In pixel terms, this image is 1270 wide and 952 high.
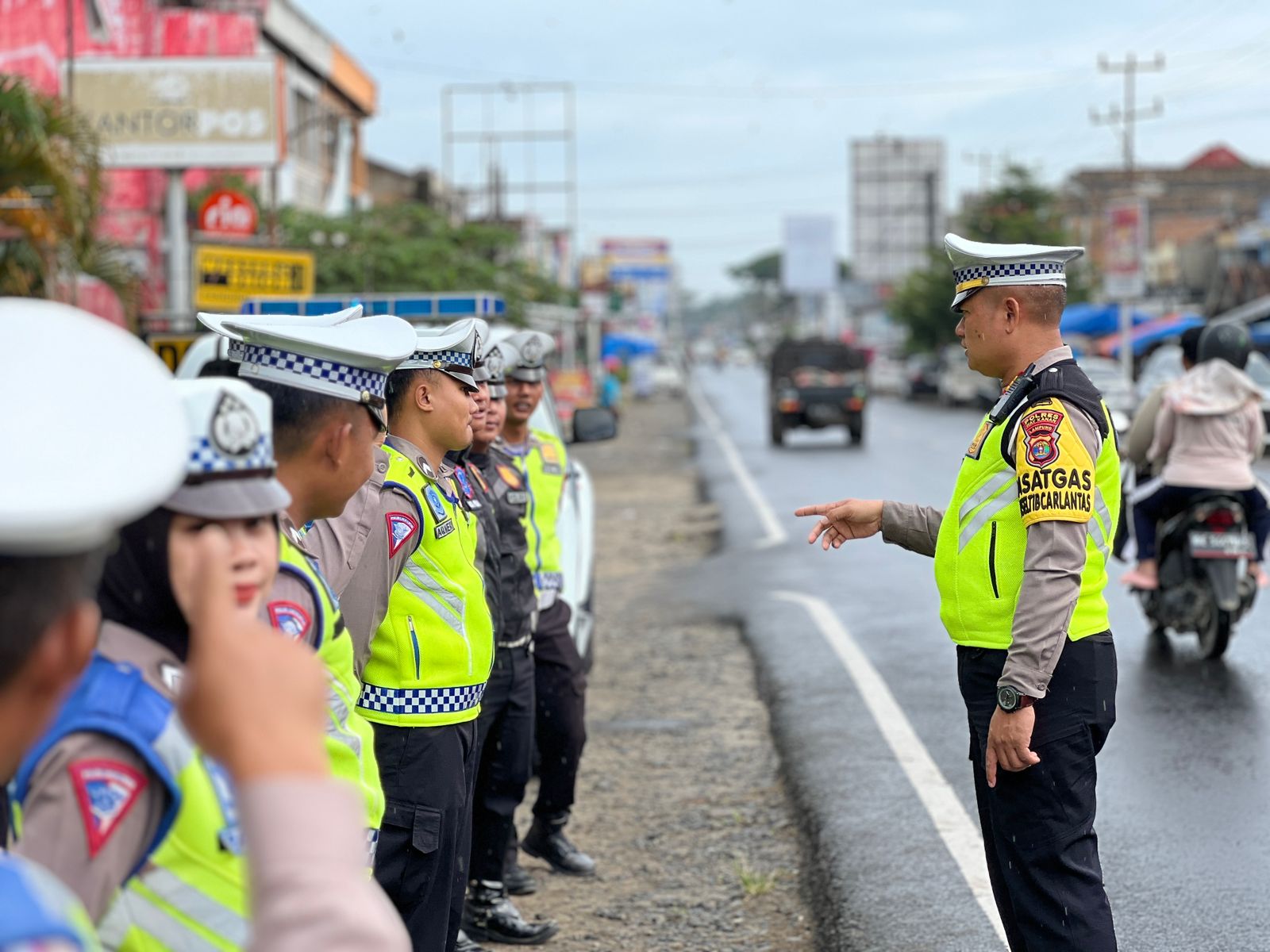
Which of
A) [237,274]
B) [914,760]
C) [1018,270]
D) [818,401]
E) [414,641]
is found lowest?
[914,760]

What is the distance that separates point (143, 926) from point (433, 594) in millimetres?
1962

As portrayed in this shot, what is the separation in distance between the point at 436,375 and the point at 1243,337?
243 inches

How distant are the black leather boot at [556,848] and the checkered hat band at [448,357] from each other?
2.31 metres

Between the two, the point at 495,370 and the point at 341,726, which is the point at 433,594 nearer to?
the point at 341,726

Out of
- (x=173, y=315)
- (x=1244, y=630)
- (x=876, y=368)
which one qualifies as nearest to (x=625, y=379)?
(x=876, y=368)

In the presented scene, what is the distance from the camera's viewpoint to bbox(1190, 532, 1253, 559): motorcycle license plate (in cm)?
883

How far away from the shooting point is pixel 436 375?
413 centimetres

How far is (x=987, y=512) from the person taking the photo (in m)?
3.84

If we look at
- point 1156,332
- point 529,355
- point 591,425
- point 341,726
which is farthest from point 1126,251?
point 341,726

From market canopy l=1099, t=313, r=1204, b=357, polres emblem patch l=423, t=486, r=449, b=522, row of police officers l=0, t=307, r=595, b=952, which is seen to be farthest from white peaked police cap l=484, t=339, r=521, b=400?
market canopy l=1099, t=313, r=1204, b=357

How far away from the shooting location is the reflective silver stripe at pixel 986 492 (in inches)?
150

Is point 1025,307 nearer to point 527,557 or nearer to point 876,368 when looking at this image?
point 527,557

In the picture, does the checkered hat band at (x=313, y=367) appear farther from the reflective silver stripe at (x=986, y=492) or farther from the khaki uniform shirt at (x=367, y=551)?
the reflective silver stripe at (x=986, y=492)

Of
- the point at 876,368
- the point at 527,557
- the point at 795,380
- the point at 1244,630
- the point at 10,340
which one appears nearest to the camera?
the point at 10,340
